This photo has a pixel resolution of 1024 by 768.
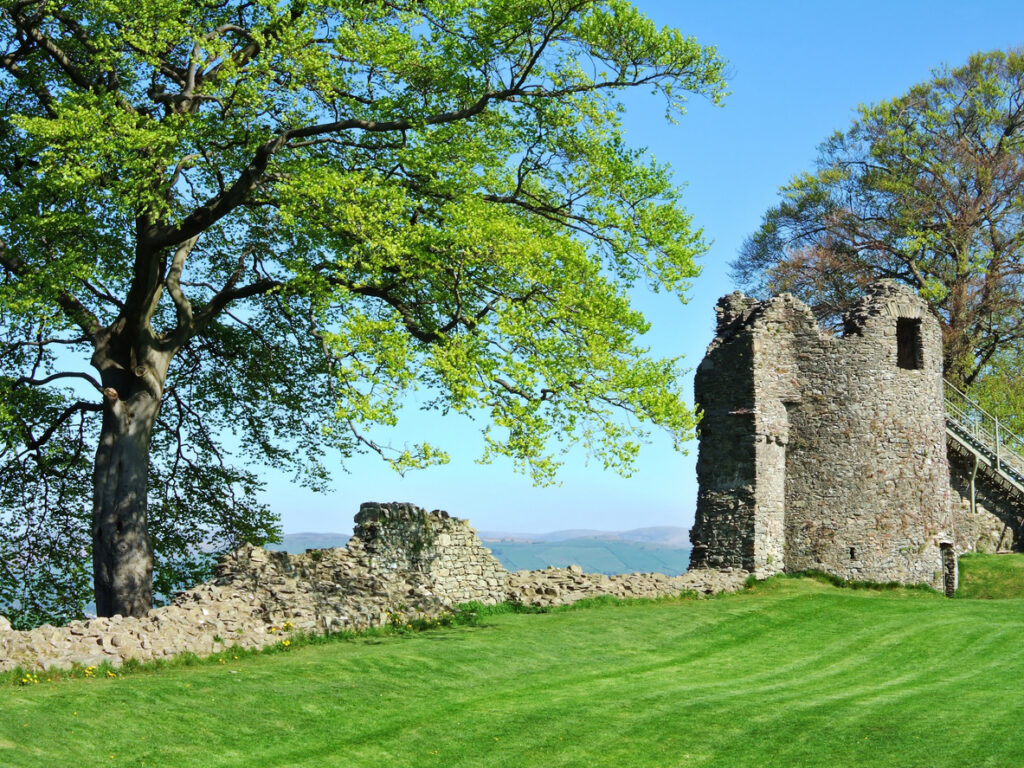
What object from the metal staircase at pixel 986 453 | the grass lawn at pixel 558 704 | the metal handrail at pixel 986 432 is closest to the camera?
the grass lawn at pixel 558 704

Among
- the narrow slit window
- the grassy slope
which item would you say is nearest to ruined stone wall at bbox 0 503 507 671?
the narrow slit window

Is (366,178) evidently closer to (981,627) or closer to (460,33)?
(460,33)

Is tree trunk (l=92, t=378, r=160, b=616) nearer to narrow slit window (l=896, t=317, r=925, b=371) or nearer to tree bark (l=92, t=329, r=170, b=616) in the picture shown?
tree bark (l=92, t=329, r=170, b=616)

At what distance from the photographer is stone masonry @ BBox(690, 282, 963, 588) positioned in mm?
27516

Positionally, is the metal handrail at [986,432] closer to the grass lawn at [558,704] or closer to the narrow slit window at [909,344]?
the narrow slit window at [909,344]

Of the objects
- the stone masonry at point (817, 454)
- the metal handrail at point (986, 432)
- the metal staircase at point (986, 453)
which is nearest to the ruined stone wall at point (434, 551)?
the stone masonry at point (817, 454)

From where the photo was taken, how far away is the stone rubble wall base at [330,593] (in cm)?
1697

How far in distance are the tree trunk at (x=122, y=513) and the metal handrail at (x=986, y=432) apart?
23753 mm

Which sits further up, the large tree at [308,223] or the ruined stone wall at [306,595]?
the large tree at [308,223]

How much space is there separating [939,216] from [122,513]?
96.4 ft

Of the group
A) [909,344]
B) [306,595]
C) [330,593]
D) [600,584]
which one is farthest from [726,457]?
[306,595]

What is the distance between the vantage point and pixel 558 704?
15.9m

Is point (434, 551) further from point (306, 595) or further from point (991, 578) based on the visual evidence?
point (991, 578)

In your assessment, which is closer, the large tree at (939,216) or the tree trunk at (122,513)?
the tree trunk at (122,513)
